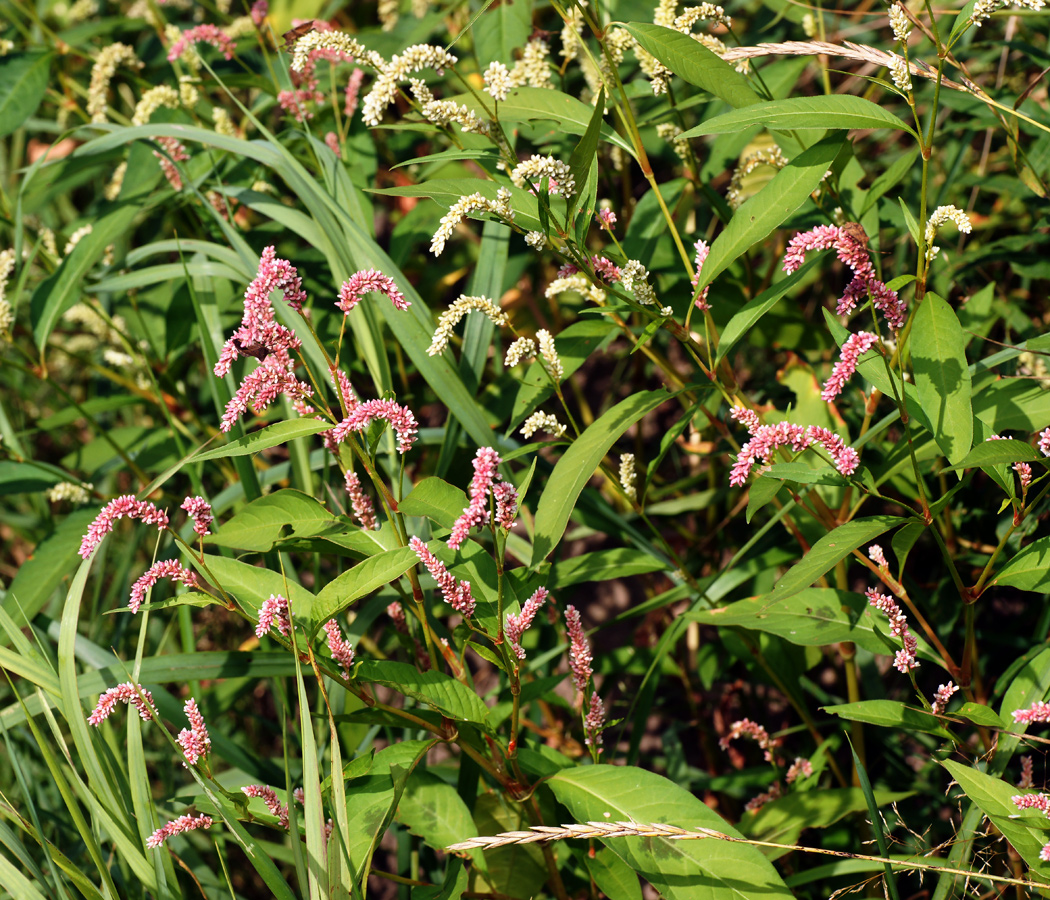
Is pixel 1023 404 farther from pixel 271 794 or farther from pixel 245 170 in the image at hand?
pixel 245 170

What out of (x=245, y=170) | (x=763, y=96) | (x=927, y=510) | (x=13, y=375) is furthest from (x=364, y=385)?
(x=13, y=375)

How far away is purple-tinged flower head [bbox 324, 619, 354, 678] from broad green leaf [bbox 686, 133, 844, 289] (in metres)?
0.64

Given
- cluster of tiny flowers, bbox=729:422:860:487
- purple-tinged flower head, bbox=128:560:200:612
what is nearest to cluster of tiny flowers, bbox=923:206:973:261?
cluster of tiny flowers, bbox=729:422:860:487

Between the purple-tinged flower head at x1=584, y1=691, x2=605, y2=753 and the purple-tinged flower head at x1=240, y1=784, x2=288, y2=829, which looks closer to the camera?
the purple-tinged flower head at x1=240, y1=784, x2=288, y2=829

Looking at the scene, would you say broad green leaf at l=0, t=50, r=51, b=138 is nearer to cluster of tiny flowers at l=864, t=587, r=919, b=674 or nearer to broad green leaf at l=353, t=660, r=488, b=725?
broad green leaf at l=353, t=660, r=488, b=725

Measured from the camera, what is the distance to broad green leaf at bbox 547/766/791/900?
1018 millimetres

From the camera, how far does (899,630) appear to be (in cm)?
113

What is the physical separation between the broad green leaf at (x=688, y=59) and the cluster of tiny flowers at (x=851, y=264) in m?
0.25

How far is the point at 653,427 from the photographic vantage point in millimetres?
2521

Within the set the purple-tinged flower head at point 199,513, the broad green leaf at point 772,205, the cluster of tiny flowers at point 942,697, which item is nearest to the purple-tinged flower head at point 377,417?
the purple-tinged flower head at point 199,513

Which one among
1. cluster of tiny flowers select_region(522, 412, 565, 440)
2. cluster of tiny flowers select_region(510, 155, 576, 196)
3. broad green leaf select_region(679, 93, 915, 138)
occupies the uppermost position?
broad green leaf select_region(679, 93, 915, 138)

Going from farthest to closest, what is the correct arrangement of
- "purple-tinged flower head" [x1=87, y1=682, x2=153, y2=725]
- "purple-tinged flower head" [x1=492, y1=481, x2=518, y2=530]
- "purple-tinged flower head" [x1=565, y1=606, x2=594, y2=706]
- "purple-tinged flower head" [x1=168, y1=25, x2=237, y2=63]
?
1. "purple-tinged flower head" [x1=168, y1=25, x2=237, y2=63]
2. "purple-tinged flower head" [x1=565, y1=606, x2=594, y2=706]
3. "purple-tinged flower head" [x1=87, y1=682, x2=153, y2=725]
4. "purple-tinged flower head" [x1=492, y1=481, x2=518, y2=530]

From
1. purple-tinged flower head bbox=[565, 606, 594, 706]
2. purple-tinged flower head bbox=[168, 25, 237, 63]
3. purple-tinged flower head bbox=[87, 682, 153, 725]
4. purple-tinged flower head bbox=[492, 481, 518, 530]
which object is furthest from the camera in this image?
purple-tinged flower head bbox=[168, 25, 237, 63]

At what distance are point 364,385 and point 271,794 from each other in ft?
3.42
